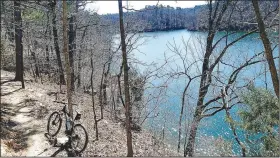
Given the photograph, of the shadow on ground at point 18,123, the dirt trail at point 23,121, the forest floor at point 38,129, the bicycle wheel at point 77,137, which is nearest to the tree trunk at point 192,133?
the forest floor at point 38,129

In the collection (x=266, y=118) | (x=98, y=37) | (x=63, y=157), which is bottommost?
(x=63, y=157)

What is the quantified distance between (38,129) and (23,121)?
3.05 ft

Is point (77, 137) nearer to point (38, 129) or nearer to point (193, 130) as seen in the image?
point (38, 129)

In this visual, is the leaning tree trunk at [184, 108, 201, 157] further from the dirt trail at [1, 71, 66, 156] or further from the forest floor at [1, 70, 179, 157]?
the dirt trail at [1, 71, 66, 156]

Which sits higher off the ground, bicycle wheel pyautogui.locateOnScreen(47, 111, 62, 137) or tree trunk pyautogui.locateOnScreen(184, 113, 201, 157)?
bicycle wheel pyautogui.locateOnScreen(47, 111, 62, 137)

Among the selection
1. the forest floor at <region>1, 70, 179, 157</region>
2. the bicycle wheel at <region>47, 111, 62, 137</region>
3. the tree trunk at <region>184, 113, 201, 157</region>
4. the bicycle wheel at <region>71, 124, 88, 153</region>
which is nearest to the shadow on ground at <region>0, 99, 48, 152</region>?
the forest floor at <region>1, 70, 179, 157</region>

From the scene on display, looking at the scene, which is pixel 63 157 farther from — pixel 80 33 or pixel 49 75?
pixel 80 33

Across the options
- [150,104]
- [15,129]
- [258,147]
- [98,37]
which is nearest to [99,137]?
[15,129]

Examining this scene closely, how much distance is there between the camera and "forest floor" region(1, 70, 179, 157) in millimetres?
9625

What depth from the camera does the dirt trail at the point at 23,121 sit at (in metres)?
9.38

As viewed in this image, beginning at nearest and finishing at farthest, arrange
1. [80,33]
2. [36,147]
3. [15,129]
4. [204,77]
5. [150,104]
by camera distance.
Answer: [36,147] < [15,129] < [204,77] < [150,104] < [80,33]

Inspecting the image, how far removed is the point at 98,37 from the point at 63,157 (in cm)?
2348

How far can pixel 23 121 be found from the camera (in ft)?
40.0

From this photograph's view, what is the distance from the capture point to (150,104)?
995 inches
